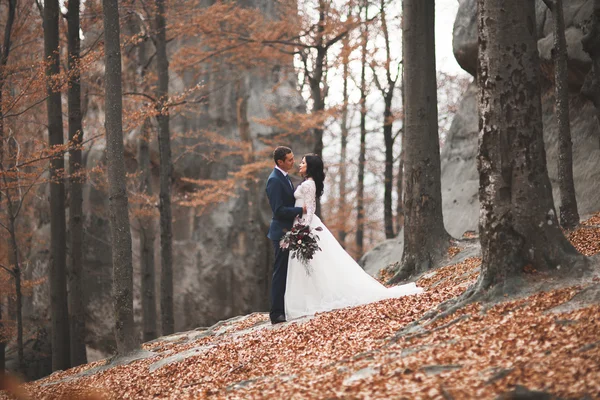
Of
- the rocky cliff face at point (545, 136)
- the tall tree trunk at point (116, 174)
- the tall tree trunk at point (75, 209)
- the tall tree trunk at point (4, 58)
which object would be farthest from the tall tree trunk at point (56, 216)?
the rocky cliff face at point (545, 136)

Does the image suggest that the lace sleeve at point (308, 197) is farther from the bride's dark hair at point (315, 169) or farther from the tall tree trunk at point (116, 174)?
the tall tree trunk at point (116, 174)

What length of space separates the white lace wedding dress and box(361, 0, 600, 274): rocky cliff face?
4868 millimetres

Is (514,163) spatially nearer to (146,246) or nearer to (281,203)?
(281,203)

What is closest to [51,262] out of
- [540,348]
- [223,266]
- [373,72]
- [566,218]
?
[223,266]

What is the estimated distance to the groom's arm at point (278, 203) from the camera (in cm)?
902

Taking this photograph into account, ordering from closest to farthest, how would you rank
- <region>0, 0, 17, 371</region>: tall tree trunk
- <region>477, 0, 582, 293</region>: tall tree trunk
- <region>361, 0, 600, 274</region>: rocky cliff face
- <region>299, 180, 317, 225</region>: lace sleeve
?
<region>477, 0, 582, 293</region>: tall tree trunk < <region>299, 180, 317, 225</region>: lace sleeve < <region>361, 0, 600, 274</region>: rocky cliff face < <region>0, 0, 17, 371</region>: tall tree trunk

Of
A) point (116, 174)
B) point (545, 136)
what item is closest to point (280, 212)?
point (116, 174)

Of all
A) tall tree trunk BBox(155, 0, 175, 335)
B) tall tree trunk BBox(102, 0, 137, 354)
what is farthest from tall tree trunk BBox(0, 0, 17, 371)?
tall tree trunk BBox(155, 0, 175, 335)

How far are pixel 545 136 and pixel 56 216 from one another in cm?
1030

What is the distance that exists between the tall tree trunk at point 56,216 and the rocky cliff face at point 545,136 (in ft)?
22.3

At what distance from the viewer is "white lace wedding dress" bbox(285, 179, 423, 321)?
9.08 m

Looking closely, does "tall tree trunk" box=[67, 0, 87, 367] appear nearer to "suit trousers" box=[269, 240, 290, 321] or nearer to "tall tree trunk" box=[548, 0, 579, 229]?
"suit trousers" box=[269, 240, 290, 321]

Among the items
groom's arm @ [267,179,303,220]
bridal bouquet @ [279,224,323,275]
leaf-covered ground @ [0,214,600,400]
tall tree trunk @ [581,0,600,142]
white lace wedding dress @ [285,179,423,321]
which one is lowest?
leaf-covered ground @ [0,214,600,400]

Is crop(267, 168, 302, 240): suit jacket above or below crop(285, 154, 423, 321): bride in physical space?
above
